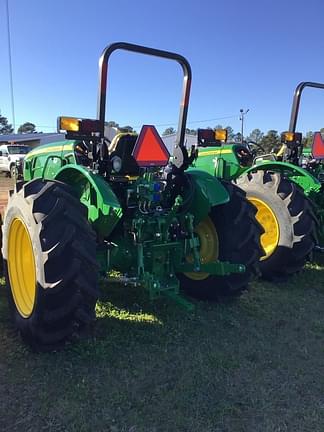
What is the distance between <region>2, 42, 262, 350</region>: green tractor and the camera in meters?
3.20

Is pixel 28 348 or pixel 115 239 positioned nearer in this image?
pixel 28 348

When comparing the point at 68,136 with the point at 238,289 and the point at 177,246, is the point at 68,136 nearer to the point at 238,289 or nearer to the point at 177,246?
the point at 177,246

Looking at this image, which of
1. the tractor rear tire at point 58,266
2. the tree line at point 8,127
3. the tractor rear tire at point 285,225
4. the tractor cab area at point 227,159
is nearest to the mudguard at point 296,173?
the tractor rear tire at point 285,225

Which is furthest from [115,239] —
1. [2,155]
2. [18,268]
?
[2,155]

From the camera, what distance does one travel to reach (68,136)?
3.63m

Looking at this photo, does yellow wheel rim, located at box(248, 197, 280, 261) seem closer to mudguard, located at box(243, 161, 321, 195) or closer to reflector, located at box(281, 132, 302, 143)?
mudguard, located at box(243, 161, 321, 195)

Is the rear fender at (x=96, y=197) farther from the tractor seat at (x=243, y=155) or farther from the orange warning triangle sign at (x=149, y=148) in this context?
the tractor seat at (x=243, y=155)

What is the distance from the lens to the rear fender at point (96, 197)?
341 cm

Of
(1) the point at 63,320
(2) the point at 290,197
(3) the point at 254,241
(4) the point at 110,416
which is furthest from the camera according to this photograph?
(2) the point at 290,197

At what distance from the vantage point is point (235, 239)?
4352 millimetres

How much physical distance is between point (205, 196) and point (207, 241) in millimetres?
629

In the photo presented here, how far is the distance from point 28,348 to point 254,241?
7.46 ft

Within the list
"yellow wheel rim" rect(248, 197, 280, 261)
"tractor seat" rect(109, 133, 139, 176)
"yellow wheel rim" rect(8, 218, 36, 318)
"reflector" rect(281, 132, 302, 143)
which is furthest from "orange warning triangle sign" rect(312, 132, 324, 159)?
"yellow wheel rim" rect(8, 218, 36, 318)

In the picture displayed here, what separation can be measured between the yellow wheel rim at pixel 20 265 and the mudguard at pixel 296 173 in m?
3.63
